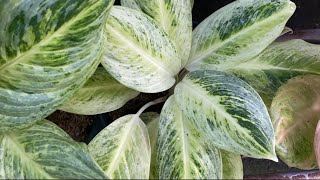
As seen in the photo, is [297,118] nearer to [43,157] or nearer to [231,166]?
[231,166]

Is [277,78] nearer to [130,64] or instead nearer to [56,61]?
[130,64]

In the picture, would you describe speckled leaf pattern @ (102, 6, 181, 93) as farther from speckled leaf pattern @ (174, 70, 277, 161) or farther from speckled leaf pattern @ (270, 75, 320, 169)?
speckled leaf pattern @ (270, 75, 320, 169)

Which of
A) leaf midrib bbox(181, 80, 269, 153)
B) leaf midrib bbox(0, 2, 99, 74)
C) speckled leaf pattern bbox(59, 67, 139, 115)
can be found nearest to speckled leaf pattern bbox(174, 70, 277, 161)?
leaf midrib bbox(181, 80, 269, 153)

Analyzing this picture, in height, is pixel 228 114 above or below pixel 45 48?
below

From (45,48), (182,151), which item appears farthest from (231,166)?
(45,48)

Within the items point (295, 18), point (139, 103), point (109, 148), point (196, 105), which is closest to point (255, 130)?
point (196, 105)

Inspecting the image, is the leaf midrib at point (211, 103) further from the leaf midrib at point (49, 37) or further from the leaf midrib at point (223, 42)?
the leaf midrib at point (49, 37)
